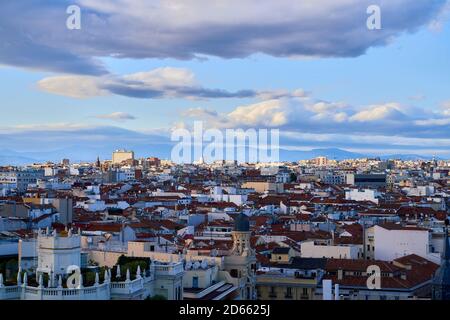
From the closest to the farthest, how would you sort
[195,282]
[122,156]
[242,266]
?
[195,282] < [242,266] < [122,156]

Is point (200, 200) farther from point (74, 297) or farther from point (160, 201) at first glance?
point (74, 297)

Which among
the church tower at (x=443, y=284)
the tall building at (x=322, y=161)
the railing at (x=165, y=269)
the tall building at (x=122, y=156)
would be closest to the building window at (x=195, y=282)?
the railing at (x=165, y=269)

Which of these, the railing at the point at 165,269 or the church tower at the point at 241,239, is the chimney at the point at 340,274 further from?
the railing at the point at 165,269

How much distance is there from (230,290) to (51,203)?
18.7m

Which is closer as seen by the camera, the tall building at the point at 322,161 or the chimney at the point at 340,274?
the chimney at the point at 340,274

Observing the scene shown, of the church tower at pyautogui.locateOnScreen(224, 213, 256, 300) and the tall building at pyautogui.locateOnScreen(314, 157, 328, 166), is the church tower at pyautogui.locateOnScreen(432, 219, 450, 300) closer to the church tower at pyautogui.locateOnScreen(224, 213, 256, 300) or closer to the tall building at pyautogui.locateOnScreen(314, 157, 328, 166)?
the church tower at pyautogui.locateOnScreen(224, 213, 256, 300)

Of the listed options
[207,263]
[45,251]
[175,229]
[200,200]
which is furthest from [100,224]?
[200,200]

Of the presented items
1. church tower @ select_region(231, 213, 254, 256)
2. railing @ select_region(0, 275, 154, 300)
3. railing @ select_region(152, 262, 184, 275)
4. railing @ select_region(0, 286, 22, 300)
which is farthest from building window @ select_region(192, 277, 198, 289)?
railing @ select_region(0, 286, 22, 300)

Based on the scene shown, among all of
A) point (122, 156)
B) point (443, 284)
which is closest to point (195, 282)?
point (443, 284)

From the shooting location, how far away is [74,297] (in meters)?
9.20

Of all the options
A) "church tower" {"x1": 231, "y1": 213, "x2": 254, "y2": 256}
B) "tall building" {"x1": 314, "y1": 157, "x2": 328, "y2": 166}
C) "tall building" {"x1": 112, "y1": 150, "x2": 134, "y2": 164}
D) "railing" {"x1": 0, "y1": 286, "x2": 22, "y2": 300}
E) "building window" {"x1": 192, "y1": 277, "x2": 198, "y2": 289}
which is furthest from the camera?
"tall building" {"x1": 314, "y1": 157, "x2": 328, "y2": 166}

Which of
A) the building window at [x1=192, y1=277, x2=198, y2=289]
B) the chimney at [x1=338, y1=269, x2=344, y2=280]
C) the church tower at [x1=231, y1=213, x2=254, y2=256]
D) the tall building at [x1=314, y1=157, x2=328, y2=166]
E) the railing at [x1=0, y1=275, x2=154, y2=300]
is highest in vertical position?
the tall building at [x1=314, y1=157, x2=328, y2=166]

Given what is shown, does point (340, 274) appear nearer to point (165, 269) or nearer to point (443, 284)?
point (165, 269)
